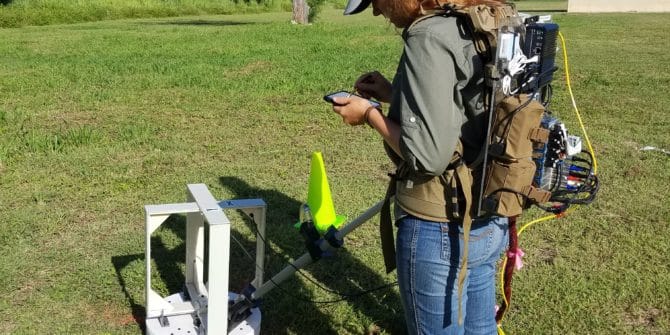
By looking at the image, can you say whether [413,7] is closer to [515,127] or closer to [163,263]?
[515,127]

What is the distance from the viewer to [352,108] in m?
2.14

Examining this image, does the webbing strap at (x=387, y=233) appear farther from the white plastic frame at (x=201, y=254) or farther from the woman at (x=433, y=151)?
the white plastic frame at (x=201, y=254)

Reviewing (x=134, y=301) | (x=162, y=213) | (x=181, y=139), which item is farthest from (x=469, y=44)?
(x=181, y=139)

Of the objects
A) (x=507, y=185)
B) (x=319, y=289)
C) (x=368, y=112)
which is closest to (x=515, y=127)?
(x=507, y=185)

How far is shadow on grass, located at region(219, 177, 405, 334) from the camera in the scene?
367 cm

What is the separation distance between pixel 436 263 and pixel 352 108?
21.3 inches

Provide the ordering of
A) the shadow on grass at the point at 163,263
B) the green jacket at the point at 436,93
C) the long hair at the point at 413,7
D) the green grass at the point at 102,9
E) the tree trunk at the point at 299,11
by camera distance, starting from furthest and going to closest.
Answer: the green grass at the point at 102,9 < the tree trunk at the point at 299,11 < the shadow on grass at the point at 163,263 < the long hair at the point at 413,7 < the green jacket at the point at 436,93

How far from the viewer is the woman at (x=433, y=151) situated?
1850 millimetres

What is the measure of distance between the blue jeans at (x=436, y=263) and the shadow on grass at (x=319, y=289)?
5.00 ft

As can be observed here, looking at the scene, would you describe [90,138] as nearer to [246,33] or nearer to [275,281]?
[275,281]

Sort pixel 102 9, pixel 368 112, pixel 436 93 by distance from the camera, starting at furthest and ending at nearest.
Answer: pixel 102 9 → pixel 368 112 → pixel 436 93

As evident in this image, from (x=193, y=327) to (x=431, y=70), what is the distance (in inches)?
76.0

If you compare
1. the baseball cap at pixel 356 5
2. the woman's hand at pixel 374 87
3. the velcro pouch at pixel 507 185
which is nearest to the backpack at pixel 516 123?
the velcro pouch at pixel 507 185

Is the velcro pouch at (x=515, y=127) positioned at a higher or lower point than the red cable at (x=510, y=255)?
higher
